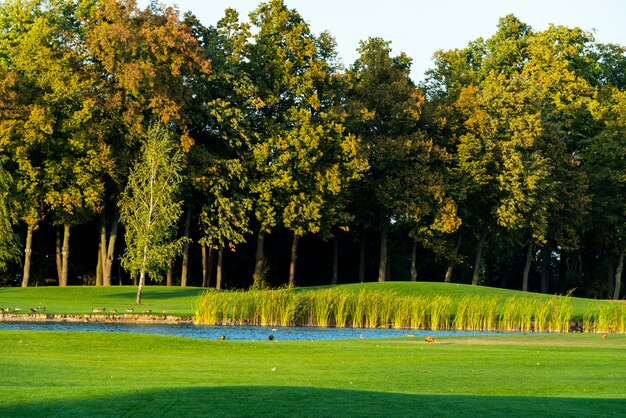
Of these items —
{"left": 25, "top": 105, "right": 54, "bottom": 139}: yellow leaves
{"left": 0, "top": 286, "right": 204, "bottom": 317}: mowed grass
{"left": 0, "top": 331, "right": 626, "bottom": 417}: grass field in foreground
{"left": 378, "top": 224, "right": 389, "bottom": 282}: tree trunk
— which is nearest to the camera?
{"left": 0, "top": 331, "right": 626, "bottom": 417}: grass field in foreground

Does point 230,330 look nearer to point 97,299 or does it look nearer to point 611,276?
point 97,299

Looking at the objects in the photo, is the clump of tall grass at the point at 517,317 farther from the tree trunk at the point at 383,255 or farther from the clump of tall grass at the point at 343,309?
the tree trunk at the point at 383,255

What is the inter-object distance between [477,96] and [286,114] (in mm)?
14842

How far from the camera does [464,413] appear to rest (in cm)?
1287

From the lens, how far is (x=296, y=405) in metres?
13.2

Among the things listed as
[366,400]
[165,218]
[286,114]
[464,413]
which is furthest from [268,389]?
[286,114]

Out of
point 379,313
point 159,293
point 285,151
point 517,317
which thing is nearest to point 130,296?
point 159,293

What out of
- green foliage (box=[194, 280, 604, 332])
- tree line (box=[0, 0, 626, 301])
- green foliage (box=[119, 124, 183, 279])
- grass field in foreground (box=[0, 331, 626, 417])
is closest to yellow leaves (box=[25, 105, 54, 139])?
tree line (box=[0, 0, 626, 301])

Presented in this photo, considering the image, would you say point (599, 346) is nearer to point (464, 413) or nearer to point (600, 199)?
point (464, 413)

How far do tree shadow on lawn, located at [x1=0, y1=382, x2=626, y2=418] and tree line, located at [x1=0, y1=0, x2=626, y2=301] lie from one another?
30887 millimetres

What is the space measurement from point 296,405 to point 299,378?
4.14 m

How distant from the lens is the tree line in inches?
2101

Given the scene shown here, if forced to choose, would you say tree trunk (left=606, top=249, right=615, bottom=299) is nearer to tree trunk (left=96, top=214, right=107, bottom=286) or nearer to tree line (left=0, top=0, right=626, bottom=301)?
tree line (left=0, top=0, right=626, bottom=301)

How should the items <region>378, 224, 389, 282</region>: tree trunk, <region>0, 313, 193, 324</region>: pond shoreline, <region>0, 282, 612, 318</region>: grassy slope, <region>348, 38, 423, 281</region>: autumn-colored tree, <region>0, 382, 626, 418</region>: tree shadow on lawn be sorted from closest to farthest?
<region>0, 382, 626, 418</region>: tree shadow on lawn, <region>0, 313, 193, 324</region>: pond shoreline, <region>0, 282, 612, 318</region>: grassy slope, <region>348, 38, 423, 281</region>: autumn-colored tree, <region>378, 224, 389, 282</region>: tree trunk
